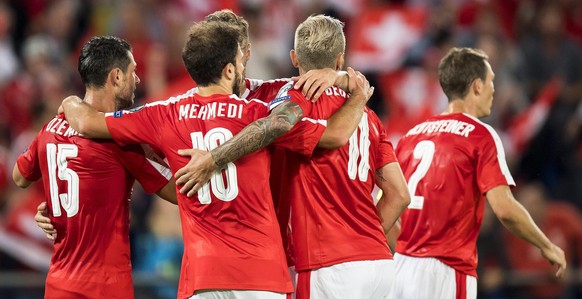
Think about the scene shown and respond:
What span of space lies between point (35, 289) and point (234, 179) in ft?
17.2

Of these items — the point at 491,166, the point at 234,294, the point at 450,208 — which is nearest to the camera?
the point at 234,294

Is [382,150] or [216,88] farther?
[382,150]

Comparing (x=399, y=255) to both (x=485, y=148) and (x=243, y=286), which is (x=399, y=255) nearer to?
(x=485, y=148)

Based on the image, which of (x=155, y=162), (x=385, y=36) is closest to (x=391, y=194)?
(x=155, y=162)

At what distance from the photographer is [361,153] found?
6.13 m

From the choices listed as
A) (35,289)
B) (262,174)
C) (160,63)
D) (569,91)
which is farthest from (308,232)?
(569,91)

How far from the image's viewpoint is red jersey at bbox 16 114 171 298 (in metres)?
5.99

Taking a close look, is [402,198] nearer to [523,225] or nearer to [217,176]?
[523,225]

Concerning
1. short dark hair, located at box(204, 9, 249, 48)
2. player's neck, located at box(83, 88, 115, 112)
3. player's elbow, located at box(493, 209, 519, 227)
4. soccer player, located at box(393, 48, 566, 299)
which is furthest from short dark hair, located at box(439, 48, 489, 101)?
player's neck, located at box(83, 88, 115, 112)

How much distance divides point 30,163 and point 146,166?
2.68ft

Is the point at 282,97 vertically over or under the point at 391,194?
over

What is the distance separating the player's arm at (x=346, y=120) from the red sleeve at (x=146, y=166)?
3.24ft

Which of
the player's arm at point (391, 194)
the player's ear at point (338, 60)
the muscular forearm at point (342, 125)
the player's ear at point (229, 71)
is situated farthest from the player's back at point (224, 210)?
the player's arm at point (391, 194)

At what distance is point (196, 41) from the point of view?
5680 millimetres
